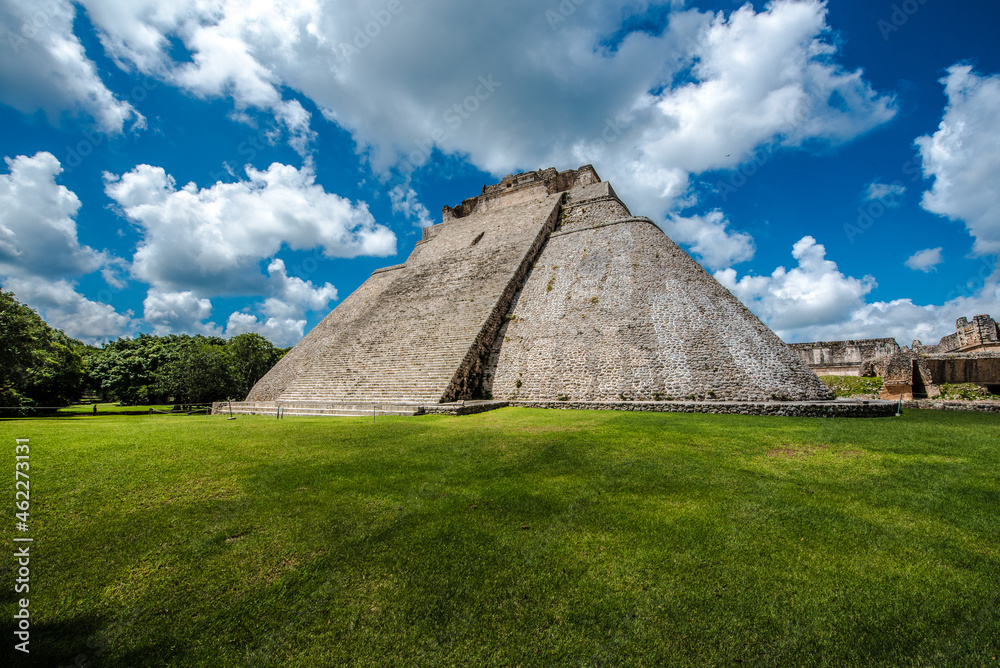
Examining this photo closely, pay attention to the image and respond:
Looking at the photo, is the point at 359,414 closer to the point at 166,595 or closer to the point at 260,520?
the point at 260,520

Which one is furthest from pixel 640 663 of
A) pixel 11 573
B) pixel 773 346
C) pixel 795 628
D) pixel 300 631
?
pixel 773 346

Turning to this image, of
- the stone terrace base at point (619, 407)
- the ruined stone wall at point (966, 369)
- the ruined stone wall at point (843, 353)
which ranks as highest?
the ruined stone wall at point (843, 353)

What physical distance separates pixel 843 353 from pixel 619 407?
19.3m

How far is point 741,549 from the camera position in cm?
335

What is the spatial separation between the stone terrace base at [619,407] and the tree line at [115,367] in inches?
337

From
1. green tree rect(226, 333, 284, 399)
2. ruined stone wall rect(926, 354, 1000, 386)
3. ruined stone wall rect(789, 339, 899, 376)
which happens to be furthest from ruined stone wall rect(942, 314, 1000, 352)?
green tree rect(226, 333, 284, 399)

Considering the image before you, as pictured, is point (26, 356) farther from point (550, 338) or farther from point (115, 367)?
point (550, 338)

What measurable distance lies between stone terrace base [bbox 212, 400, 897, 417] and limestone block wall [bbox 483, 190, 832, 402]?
1.90 ft

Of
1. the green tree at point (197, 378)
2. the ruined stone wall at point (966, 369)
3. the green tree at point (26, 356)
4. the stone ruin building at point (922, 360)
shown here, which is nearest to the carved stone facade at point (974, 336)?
the stone ruin building at point (922, 360)

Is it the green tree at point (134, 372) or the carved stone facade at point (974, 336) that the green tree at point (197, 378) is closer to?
the green tree at point (134, 372)

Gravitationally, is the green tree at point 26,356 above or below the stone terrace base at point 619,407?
above

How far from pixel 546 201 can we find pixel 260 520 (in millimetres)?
24932

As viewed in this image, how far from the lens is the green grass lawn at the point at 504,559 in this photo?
229 cm

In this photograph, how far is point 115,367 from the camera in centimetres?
2702
